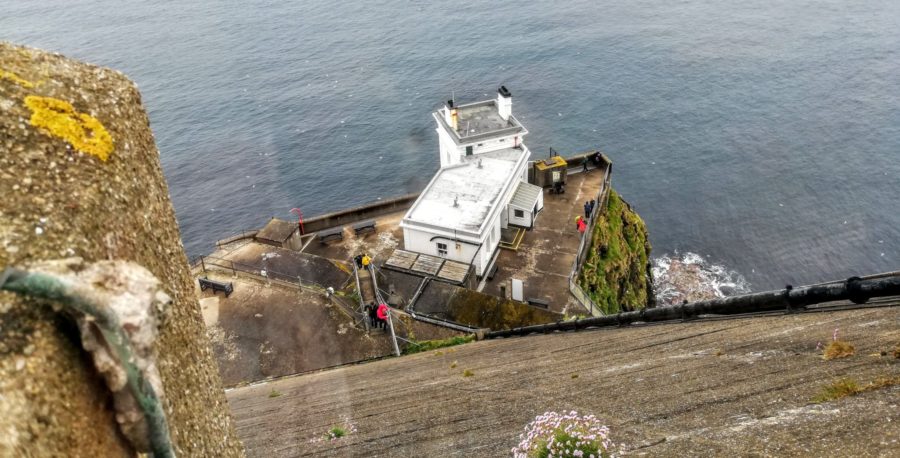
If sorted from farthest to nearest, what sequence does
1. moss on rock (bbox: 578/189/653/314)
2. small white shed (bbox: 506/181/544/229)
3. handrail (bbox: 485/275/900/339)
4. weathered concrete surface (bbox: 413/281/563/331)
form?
moss on rock (bbox: 578/189/653/314) → small white shed (bbox: 506/181/544/229) → weathered concrete surface (bbox: 413/281/563/331) → handrail (bbox: 485/275/900/339)

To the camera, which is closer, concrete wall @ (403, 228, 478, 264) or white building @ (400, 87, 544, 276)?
concrete wall @ (403, 228, 478, 264)

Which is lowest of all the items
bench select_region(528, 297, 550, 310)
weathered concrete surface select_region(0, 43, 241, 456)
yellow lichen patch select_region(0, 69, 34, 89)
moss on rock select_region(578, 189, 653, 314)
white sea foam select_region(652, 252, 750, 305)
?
white sea foam select_region(652, 252, 750, 305)

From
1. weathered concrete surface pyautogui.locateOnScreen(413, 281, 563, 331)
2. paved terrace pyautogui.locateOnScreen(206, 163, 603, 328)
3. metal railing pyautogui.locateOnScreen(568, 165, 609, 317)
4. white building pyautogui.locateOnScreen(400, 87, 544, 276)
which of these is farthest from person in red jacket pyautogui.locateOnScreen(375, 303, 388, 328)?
metal railing pyautogui.locateOnScreen(568, 165, 609, 317)

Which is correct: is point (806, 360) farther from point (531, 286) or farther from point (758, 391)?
point (531, 286)

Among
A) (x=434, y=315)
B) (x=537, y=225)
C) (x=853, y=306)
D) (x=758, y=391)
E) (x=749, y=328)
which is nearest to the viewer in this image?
(x=758, y=391)

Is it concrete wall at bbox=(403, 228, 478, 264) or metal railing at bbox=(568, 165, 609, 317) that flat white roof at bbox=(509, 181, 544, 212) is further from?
concrete wall at bbox=(403, 228, 478, 264)

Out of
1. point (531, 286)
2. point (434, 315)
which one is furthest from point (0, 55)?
point (531, 286)
